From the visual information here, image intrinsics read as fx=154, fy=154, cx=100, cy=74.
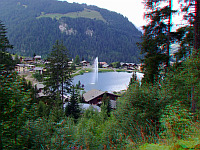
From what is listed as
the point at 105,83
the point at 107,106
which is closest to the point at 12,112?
the point at 107,106

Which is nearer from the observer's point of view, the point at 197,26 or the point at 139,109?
the point at 139,109

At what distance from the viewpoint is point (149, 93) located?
6.24 meters

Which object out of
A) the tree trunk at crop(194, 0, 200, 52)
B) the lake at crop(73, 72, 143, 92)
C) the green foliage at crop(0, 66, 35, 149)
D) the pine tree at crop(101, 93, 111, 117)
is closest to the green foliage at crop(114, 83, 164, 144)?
the green foliage at crop(0, 66, 35, 149)

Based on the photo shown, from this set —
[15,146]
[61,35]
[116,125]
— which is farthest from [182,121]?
[61,35]

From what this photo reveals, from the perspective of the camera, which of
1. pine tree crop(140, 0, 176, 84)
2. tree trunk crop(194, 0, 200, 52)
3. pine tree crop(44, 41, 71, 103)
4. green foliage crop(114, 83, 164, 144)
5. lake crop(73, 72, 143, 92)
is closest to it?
green foliage crop(114, 83, 164, 144)

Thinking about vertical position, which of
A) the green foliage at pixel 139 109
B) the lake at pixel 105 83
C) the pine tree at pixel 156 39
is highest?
the pine tree at pixel 156 39

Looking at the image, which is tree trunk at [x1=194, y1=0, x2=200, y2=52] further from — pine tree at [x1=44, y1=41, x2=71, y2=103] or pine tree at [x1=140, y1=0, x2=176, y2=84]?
pine tree at [x1=44, y1=41, x2=71, y2=103]

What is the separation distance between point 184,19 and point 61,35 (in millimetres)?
197790

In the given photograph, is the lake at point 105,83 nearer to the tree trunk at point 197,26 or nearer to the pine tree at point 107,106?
the pine tree at point 107,106

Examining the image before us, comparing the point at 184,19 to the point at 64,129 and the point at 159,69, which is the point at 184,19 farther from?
the point at 64,129

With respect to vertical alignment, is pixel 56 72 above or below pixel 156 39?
below

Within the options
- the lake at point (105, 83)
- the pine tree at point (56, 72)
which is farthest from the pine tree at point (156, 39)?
the lake at point (105, 83)

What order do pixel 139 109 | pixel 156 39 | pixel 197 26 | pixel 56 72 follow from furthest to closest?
pixel 56 72 → pixel 156 39 → pixel 197 26 → pixel 139 109

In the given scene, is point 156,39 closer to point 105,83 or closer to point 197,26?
point 197,26
